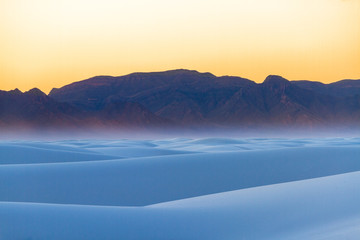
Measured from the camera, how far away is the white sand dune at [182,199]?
3.52 meters

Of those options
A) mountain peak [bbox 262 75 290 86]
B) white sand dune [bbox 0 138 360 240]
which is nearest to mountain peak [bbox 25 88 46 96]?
mountain peak [bbox 262 75 290 86]

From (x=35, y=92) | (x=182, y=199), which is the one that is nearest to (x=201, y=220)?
(x=182, y=199)

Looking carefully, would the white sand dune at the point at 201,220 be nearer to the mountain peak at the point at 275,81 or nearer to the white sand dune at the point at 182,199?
the white sand dune at the point at 182,199

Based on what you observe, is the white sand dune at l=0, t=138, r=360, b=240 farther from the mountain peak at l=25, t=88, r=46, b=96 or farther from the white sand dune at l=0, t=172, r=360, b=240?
the mountain peak at l=25, t=88, r=46, b=96

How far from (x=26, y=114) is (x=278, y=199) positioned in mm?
84946

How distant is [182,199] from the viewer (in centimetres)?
519

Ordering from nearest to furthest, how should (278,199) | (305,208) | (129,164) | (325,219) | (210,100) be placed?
(325,219), (305,208), (278,199), (129,164), (210,100)

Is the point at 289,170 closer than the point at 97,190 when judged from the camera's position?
No

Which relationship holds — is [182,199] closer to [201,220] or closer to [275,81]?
[201,220]

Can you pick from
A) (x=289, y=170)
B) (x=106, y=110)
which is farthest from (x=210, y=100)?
(x=289, y=170)

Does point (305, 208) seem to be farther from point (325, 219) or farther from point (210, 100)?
point (210, 100)

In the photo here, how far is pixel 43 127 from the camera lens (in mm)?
85500

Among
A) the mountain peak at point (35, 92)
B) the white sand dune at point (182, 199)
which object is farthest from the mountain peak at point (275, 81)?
the white sand dune at point (182, 199)

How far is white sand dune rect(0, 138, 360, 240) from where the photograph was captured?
352 centimetres
